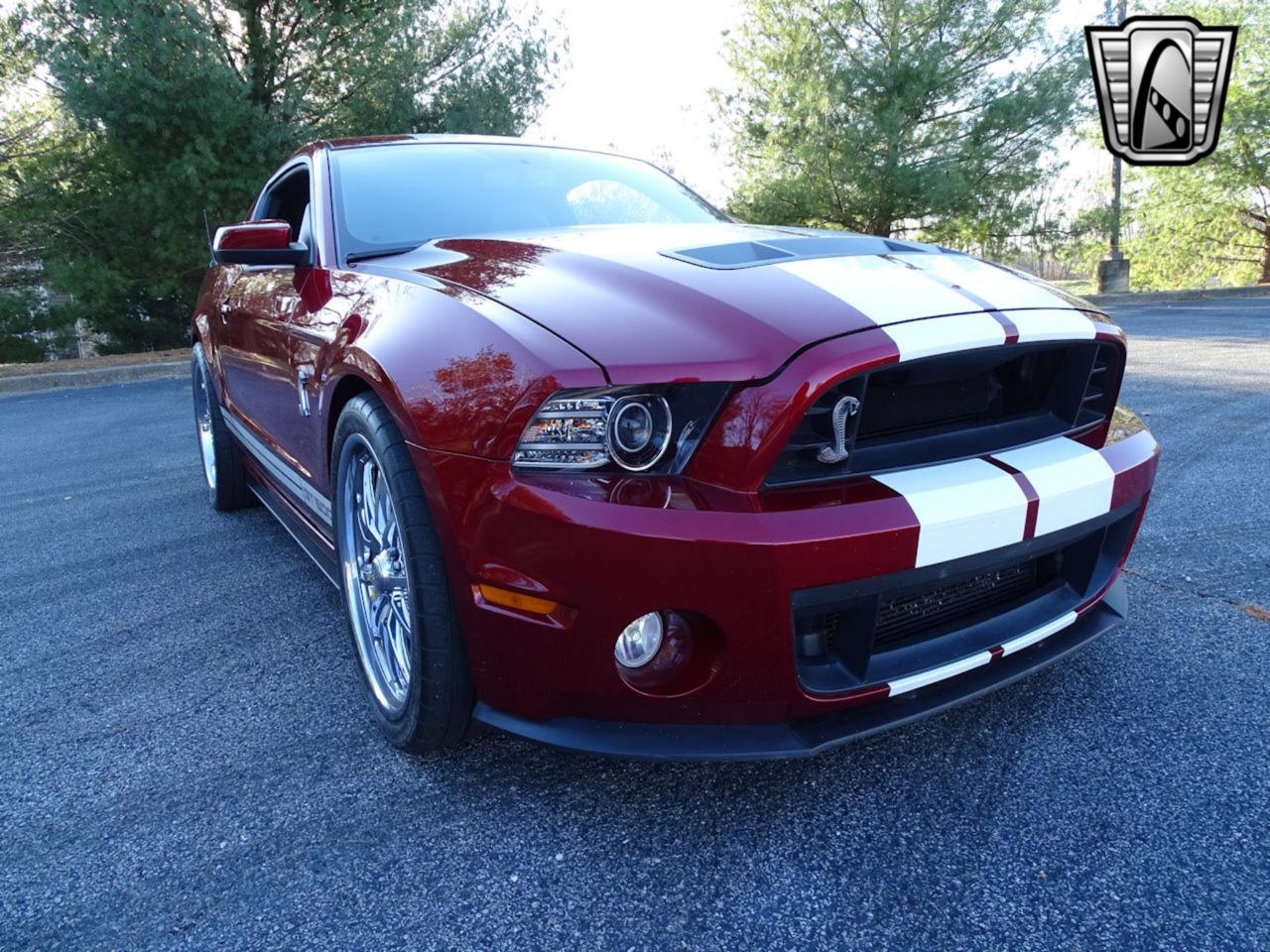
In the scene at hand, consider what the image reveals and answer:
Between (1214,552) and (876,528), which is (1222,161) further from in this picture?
(876,528)

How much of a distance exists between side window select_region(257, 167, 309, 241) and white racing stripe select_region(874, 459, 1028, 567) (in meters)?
2.19

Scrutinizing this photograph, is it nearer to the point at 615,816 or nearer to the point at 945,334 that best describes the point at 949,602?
the point at 945,334

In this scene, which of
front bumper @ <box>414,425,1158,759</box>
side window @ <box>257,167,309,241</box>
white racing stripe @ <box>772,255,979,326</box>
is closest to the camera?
front bumper @ <box>414,425,1158,759</box>

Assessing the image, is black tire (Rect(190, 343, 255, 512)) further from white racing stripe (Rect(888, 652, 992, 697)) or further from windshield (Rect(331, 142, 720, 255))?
white racing stripe (Rect(888, 652, 992, 697))

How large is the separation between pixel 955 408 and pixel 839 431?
0.37 m

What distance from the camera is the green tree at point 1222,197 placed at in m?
20.2

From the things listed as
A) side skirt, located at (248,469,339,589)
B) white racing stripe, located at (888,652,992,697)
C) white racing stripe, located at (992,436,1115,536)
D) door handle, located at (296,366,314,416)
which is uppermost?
door handle, located at (296,366,314,416)

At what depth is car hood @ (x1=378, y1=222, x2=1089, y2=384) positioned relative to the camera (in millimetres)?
1406

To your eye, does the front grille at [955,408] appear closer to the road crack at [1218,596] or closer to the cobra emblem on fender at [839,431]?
the cobra emblem on fender at [839,431]

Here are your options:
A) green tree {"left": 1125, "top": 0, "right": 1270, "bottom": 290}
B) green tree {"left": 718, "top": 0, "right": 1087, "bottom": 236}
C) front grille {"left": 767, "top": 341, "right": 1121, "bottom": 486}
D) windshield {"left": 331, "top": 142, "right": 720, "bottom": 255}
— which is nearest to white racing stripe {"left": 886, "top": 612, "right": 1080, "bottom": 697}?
front grille {"left": 767, "top": 341, "right": 1121, "bottom": 486}

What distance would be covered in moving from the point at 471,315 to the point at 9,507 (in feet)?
12.3

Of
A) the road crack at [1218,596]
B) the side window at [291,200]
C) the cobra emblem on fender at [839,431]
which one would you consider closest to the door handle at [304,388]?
the side window at [291,200]

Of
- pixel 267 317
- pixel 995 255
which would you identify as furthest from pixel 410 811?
pixel 995 255

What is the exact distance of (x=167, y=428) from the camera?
6242 millimetres
